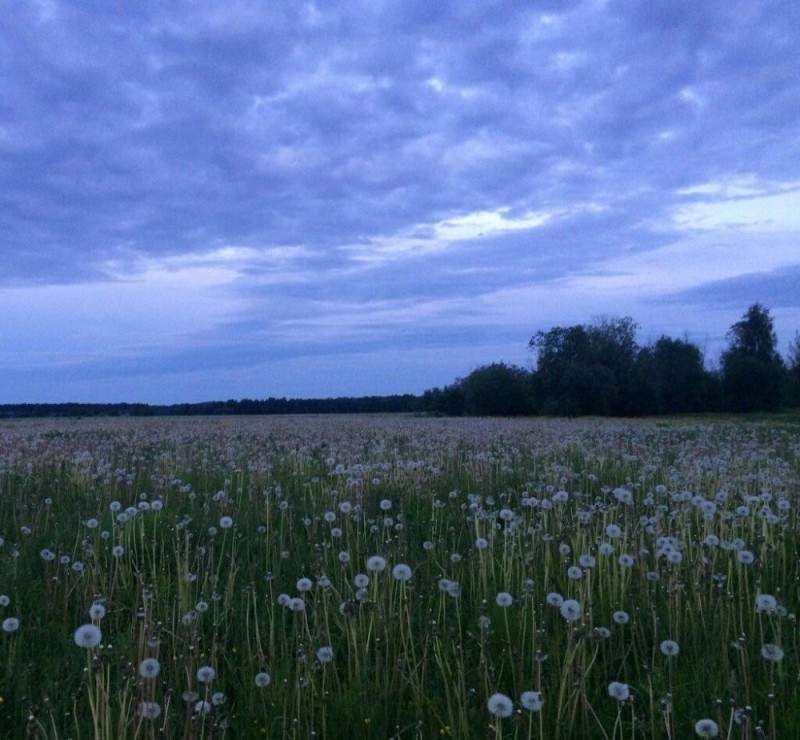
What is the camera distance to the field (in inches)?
135

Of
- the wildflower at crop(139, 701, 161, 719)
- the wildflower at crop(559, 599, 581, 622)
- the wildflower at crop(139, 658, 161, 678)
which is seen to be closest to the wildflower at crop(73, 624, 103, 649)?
the wildflower at crop(139, 658, 161, 678)

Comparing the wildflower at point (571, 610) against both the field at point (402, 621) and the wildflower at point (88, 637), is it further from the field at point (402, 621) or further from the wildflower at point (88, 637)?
the wildflower at point (88, 637)

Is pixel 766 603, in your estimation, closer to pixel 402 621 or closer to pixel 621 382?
pixel 402 621

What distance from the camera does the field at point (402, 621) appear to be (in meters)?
3.43

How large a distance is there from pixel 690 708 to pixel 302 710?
1.74m

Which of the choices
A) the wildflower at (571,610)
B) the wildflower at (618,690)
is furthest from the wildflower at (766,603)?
the wildflower at (618,690)

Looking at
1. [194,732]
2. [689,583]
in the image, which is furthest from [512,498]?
[194,732]

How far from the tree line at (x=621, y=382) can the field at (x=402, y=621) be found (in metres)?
55.6

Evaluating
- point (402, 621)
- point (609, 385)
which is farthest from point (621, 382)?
point (402, 621)

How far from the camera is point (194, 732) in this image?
2.98 m

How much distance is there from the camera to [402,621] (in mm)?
4430

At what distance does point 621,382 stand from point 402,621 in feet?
209

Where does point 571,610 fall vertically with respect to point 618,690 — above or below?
above

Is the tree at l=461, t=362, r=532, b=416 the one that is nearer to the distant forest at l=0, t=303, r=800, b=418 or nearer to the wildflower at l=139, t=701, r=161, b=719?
the distant forest at l=0, t=303, r=800, b=418
